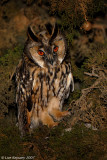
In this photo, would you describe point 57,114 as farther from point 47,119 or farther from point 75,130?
point 75,130

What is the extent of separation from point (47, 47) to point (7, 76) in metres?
1.04

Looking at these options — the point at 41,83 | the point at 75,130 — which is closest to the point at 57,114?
the point at 41,83

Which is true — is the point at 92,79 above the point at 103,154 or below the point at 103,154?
above

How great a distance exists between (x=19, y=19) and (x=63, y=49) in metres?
1.57

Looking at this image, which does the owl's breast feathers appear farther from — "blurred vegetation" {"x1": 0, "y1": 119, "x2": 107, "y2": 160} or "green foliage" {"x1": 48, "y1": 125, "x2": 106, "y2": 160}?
"green foliage" {"x1": 48, "y1": 125, "x2": 106, "y2": 160}

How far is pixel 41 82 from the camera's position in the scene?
3.87 meters

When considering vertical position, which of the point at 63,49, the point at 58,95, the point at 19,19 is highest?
the point at 19,19

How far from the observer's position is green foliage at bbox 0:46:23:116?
4027 millimetres

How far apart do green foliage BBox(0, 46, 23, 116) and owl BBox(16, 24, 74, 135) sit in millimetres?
196

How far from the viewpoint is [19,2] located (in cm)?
517

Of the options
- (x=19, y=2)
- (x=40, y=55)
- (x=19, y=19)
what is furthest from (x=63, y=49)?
(x=19, y=2)

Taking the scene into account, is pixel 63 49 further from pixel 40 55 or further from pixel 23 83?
pixel 23 83

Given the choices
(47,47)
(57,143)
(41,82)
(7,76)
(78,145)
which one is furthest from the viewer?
(7,76)

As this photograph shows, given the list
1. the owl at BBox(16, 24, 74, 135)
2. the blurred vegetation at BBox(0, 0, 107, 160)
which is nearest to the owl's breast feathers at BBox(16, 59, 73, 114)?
the owl at BBox(16, 24, 74, 135)
